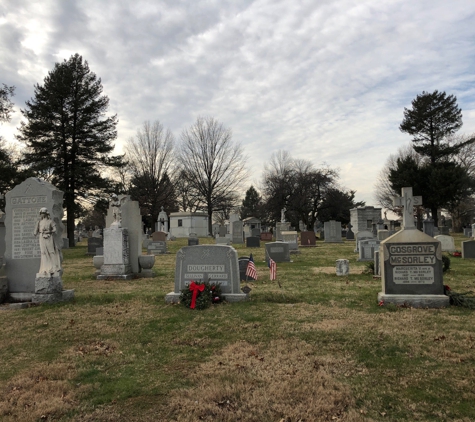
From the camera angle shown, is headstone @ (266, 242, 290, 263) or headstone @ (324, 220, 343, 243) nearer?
headstone @ (266, 242, 290, 263)

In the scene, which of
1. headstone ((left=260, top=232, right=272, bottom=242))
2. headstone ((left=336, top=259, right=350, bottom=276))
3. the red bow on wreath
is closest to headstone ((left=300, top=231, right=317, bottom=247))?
headstone ((left=260, top=232, right=272, bottom=242))

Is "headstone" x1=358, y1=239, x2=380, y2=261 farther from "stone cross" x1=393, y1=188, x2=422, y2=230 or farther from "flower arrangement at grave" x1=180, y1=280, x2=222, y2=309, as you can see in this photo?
"flower arrangement at grave" x1=180, y1=280, x2=222, y2=309

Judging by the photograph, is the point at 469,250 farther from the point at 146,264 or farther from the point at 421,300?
the point at 146,264

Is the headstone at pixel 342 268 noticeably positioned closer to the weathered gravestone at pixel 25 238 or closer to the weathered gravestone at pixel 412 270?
the weathered gravestone at pixel 412 270

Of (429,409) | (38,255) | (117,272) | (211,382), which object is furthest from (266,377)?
(117,272)

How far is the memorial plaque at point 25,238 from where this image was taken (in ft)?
26.8

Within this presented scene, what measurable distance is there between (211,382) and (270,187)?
41410 millimetres

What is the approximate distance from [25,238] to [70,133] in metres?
21.6

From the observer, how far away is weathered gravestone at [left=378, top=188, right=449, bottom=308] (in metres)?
6.86

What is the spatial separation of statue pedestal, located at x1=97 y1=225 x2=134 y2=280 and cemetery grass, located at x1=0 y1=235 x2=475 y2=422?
466 centimetres

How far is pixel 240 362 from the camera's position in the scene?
13.9ft

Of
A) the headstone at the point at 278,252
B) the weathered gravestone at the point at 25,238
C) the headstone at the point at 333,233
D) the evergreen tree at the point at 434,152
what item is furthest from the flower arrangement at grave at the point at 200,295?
the evergreen tree at the point at 434,152

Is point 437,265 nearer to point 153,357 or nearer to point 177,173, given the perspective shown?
point 153,357

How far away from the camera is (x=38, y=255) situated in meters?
8.20
